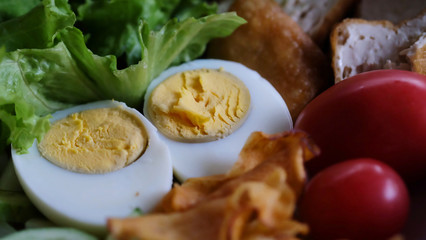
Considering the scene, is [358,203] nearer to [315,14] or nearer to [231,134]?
[231,134]

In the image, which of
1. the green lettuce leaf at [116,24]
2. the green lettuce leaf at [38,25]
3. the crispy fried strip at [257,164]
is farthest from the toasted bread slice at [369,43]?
the green lettuce leaf at [38,25]

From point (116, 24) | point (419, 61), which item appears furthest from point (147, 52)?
point (419, 61)

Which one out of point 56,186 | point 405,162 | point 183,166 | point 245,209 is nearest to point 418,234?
point 405,162

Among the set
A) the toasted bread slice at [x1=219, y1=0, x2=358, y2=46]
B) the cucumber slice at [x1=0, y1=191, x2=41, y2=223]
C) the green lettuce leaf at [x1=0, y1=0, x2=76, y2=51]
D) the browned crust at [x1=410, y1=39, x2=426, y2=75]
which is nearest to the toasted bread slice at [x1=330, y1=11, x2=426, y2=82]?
the browned crust at [x1=410, y1=39, x2=426, y2=75]

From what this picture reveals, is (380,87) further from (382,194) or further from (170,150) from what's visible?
(170,150)

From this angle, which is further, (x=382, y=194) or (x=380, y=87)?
(x=380, y=87)

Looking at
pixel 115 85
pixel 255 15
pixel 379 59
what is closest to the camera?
pixel 115 85

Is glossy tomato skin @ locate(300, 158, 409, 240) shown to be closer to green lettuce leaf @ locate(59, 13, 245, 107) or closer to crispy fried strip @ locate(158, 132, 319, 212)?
crispy fried strip @ locate(158, 132, 319, 212)

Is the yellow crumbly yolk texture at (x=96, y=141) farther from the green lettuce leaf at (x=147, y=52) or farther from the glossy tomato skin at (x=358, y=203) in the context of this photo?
the glossy tomato skin at (x=358, y=203)
